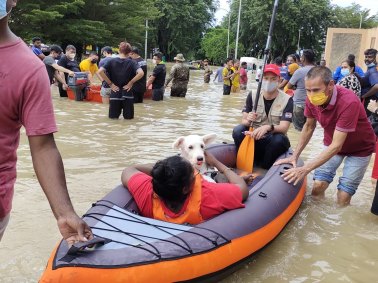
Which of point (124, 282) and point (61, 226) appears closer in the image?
point (61, 226)

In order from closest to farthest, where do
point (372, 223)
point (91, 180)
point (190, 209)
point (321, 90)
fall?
point (190, 209) < point (321, 90) < point (372, 223) < point (91, 180)

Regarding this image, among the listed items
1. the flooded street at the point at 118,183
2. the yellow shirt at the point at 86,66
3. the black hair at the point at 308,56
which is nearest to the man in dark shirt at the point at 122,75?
the flooded street at the point at 118,183

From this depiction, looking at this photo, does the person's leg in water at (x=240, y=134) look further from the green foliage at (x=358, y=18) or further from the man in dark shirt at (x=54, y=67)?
the green foliage at (x=358, y=18)

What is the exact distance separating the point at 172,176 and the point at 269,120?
8.76 ft

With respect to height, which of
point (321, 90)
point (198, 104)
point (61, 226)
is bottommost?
point (198, 104)

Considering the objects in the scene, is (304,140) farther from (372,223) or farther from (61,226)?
(61,226)

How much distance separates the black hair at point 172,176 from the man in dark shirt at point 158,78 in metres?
9.82

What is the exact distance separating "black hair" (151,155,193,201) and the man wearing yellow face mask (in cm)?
153

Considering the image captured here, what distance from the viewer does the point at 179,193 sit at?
299cm

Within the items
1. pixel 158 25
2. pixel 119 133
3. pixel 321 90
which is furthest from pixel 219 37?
pixel 321 90

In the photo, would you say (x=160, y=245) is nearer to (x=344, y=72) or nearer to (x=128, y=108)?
(x=128, y=108)

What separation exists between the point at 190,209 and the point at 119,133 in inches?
203

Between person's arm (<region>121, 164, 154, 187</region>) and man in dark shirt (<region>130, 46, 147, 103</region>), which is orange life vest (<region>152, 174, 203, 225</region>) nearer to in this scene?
person's arm (<region>121, 164, 154, 187</region>)

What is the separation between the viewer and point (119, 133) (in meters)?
8.08
